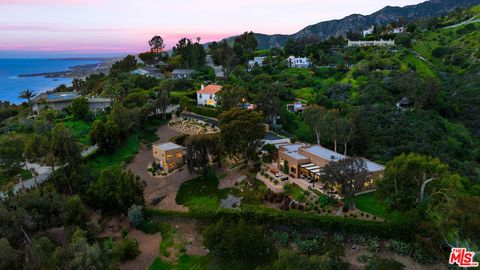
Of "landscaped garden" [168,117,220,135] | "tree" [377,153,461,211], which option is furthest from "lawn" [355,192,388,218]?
"landscaped garden" [168,117,220,135]

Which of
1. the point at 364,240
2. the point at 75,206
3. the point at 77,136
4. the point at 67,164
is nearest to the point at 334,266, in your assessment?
the point at 364,240

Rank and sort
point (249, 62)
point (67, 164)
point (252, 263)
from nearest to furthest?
point (252, 263), point (67, 164), point (249, 62)

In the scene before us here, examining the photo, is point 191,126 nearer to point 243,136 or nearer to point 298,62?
point 243,136

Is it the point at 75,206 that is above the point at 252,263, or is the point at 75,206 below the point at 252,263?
above

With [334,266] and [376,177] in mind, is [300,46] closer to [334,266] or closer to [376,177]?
[376,177]

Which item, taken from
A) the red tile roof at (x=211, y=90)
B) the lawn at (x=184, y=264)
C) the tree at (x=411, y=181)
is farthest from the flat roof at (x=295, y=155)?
the red tile roof at (x=211, y=90)

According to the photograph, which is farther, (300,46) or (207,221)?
(300,46)

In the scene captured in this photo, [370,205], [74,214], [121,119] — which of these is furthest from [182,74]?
[370,205]

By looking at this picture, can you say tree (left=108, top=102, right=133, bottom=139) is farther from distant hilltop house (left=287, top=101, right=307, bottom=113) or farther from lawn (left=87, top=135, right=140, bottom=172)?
distant hilltop house (left=287, top=101, right=307, bottom=113)
